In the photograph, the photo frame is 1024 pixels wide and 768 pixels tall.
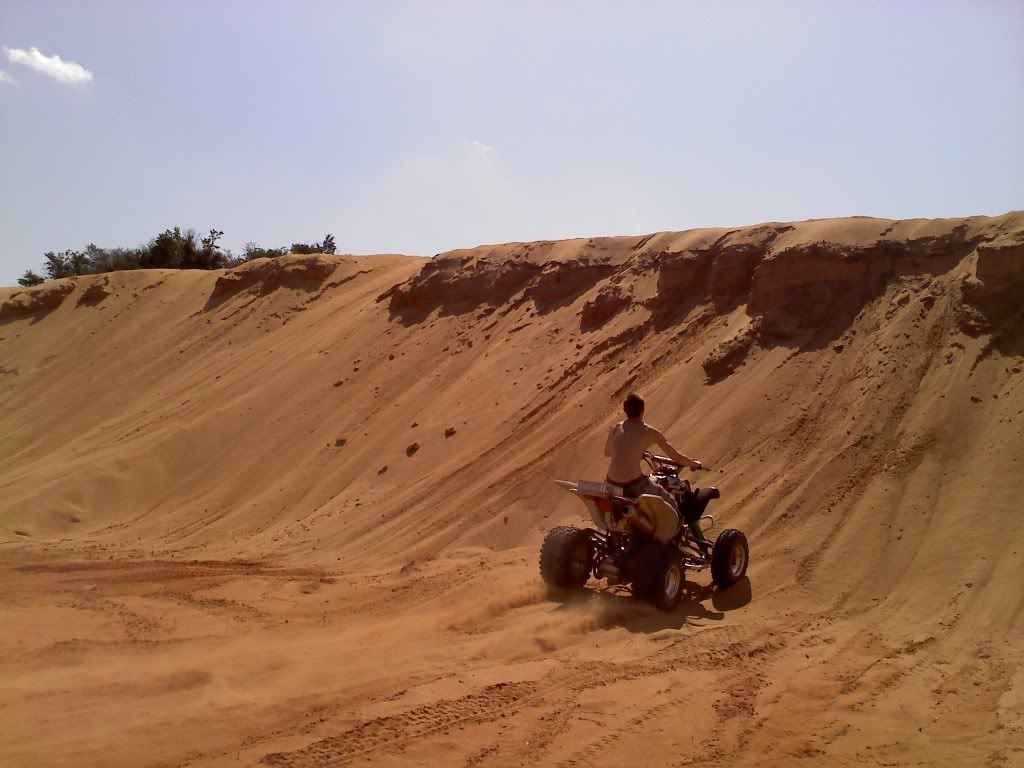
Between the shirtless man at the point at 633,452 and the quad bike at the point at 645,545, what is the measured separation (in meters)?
0.13

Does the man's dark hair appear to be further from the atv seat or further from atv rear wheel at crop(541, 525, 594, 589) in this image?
atv rear wheel at crop(541, 525, 594, 589)

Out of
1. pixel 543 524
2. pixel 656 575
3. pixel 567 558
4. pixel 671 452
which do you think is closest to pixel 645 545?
pixel 656 575

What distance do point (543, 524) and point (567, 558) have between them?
2.72 m

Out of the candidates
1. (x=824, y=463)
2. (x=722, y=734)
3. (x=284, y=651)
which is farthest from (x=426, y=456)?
(x=722, y=734)

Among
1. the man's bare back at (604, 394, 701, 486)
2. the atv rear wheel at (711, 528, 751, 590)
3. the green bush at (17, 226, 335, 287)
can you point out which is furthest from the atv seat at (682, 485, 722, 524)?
the green bush at (17, 226, 335, 287)

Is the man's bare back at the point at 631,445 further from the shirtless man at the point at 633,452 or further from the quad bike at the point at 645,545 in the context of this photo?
→ the quad bike at the point at 645,545

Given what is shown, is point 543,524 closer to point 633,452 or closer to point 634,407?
point 633,452

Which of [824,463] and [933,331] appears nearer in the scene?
[824,463]

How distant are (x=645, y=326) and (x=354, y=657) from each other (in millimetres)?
8130

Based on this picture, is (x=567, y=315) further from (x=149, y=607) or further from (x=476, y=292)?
(x=149, y=607)

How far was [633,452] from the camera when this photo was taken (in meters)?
6.95

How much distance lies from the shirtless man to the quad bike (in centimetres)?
13

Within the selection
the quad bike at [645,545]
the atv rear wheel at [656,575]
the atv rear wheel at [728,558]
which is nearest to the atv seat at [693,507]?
the quad bike at [645,545]

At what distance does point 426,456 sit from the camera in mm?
12680
